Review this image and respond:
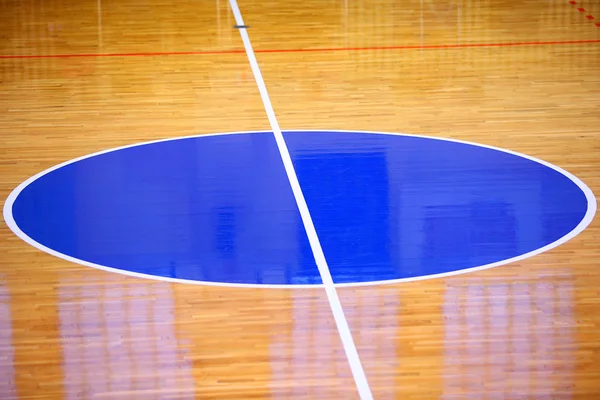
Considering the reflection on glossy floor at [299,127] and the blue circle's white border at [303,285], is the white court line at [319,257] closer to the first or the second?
the reflection on glossy floor at [299,127]

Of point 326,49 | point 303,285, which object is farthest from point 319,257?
point 326,49

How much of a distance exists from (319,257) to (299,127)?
121 inches

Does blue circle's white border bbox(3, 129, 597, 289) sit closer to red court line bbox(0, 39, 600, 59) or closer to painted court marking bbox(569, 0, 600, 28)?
red court line bbox(0, 39, 600, 59)

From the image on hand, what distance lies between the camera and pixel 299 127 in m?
10.7

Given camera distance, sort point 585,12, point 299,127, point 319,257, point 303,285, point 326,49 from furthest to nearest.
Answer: point 585,12 → point 326,49 → point 299,127 → point 319,257 → point 303,285

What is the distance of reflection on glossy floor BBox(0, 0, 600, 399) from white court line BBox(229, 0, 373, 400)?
0.17 feet

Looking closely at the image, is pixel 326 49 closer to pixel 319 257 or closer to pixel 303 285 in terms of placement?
pixel 319 257

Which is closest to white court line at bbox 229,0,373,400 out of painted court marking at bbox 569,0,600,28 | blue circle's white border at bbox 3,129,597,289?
blue circle's white border at bbox 3,129,597,289

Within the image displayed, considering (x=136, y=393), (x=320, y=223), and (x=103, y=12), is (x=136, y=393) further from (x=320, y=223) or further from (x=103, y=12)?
(x=103, y=12)

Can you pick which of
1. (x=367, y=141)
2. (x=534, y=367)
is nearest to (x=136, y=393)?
(x=534, y=367)

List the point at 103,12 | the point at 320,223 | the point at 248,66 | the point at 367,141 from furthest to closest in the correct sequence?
the point at 103,12, the point at 248,66, the point at 367,141, the point at 320,223

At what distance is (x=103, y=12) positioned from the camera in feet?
50.8

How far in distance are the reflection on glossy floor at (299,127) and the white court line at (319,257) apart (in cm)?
5

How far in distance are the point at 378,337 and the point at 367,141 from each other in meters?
3.98
